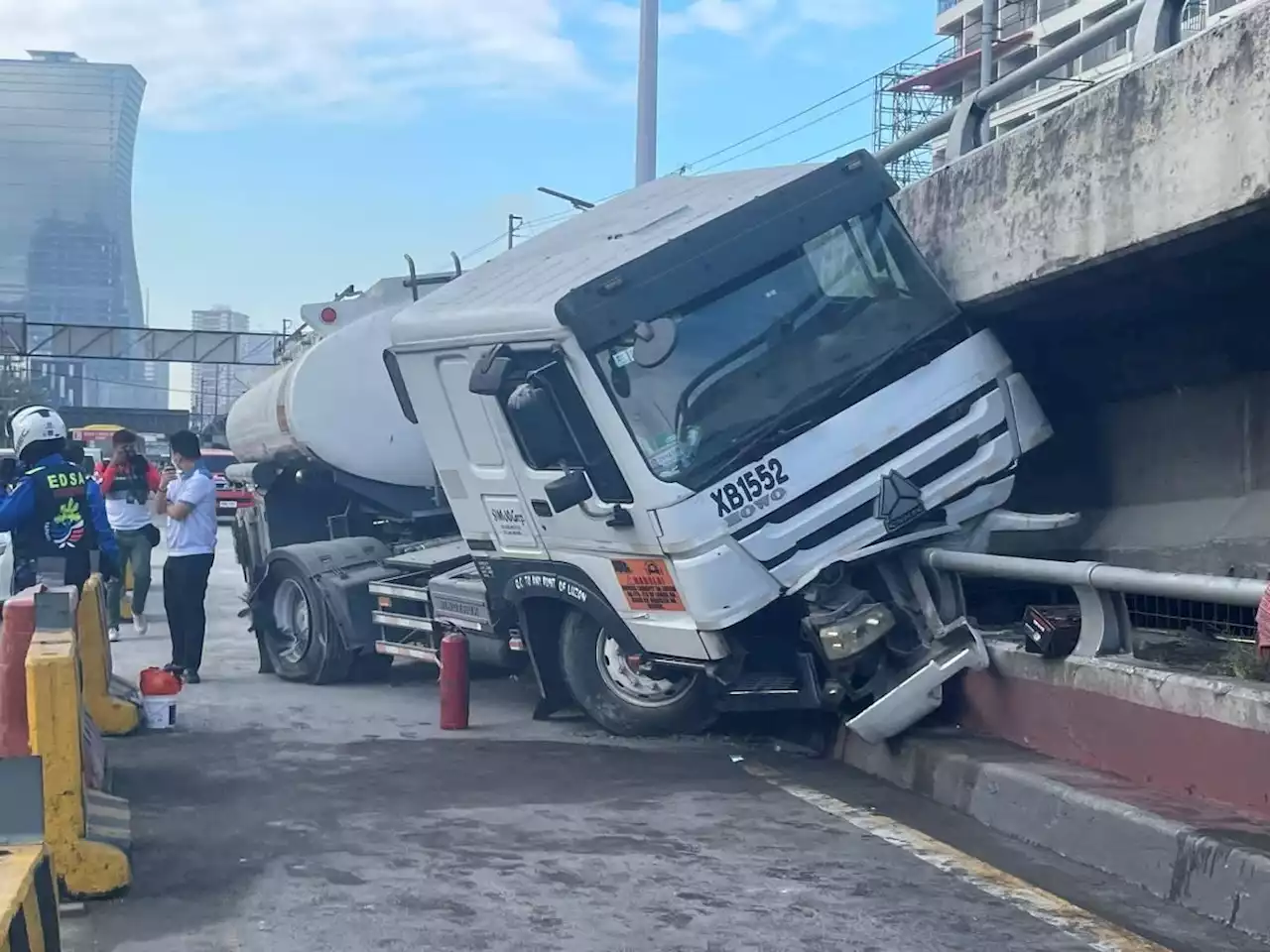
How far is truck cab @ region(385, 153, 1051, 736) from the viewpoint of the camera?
766 cm

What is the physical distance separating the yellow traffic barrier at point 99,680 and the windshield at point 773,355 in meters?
3.09

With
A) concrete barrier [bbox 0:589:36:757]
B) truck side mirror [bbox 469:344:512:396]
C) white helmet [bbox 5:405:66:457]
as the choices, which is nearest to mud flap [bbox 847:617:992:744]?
truck side mirror [bbox 469:344:512:396]

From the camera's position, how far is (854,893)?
5473 mm

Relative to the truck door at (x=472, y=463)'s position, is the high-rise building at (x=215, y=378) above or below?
above

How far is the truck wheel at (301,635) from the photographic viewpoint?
1120 centimetres

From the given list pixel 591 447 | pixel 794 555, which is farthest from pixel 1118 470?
pixel 591 447

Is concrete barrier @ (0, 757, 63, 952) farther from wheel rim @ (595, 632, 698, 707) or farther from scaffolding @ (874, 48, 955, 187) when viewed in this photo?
scaffolding @ (874, 48, 955, 187)

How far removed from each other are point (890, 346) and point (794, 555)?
1.24 metres

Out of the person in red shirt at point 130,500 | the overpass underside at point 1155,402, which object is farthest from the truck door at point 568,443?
the person in red shirt at point 130,500

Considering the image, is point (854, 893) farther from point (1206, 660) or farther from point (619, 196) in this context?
point (619, 196)

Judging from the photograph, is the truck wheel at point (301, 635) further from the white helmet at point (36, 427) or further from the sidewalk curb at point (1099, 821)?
the sidewalk curb at point (1099, 821)

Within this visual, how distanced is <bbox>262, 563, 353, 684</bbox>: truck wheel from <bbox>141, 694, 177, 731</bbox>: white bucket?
2.18 meters

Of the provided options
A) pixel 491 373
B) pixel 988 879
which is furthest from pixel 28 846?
pixel 491 373

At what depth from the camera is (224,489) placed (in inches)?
1282
